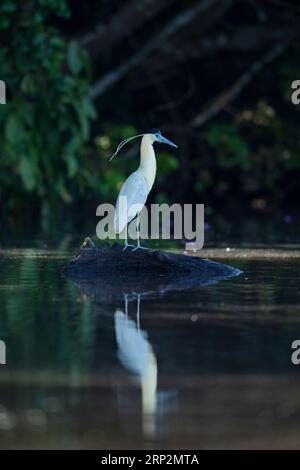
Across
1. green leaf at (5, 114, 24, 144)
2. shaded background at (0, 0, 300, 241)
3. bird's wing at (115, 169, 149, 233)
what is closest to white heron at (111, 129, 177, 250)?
bird's wing at (115, 169, 149, 233)

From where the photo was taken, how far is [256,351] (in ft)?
17.0

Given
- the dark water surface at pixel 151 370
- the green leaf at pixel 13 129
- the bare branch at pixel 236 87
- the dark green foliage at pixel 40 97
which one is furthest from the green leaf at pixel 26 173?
the bare branch at pixel 236 87

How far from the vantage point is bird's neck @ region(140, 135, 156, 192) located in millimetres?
8828

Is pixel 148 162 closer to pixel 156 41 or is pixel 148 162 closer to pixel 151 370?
pixel 151 370

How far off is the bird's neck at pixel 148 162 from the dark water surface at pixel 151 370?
Answer: 5.40 ft

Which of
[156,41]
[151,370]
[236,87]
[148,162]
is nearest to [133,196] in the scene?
[148,162]

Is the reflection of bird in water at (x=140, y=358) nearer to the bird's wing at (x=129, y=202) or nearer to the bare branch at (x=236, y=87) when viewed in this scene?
the bird's wing at (x=129, y=202)

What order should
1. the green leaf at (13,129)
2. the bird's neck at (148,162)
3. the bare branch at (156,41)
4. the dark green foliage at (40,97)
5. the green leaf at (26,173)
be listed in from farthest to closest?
the bare branch at (156,41)
the dark green foliage at (40,97)
the green leaf at (26,173)
the green leaf at (13,129)
the bird's neck at (148,162)

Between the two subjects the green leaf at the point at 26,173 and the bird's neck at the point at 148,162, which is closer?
the bird's neck at the point at 148,162

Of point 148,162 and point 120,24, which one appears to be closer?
point 148,162

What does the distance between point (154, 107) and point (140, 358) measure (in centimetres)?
1594

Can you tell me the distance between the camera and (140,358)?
16.6 feet

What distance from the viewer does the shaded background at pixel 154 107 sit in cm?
1334

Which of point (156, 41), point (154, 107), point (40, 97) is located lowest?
point (40, 97)
